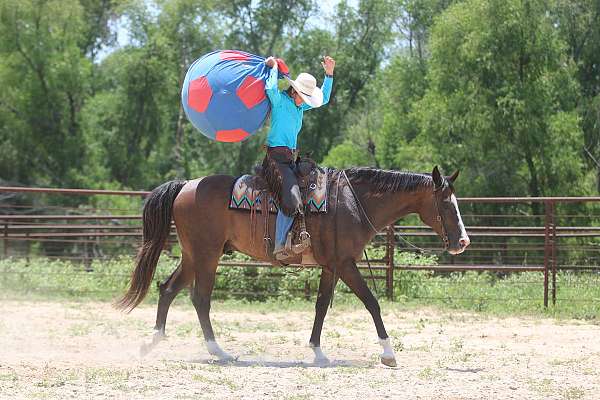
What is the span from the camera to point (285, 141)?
23.5ft

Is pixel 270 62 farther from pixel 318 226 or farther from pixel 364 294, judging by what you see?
pixel 364 294

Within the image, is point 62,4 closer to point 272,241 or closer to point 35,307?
point 35,307

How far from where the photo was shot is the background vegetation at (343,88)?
23.2 meters

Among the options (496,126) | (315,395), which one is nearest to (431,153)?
(496,126)

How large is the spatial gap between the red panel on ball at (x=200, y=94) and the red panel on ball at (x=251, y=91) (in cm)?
27

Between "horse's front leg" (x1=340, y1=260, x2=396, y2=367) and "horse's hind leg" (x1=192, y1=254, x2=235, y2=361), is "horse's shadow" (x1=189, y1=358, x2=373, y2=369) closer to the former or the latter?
"horse's front leg" (x1=340, y1=260, x2=396, y2=367)

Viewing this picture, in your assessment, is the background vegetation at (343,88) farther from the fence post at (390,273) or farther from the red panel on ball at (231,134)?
the red panel on ball at (231,134)

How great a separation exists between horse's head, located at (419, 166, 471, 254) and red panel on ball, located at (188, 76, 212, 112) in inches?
84.2

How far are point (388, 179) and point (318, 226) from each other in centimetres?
81

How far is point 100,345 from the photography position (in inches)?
308

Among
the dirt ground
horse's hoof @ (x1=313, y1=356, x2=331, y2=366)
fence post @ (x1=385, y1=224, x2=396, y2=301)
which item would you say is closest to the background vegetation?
fence post @ (x1=385, y1=224, x2=396, y2=301)

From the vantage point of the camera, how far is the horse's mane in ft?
23.9

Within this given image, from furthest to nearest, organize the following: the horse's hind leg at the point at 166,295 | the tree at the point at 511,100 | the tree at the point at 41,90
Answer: the tree at the point at 41,90 → the tree at the point at 511,100 → the horse's hind leg at the point at 166,295

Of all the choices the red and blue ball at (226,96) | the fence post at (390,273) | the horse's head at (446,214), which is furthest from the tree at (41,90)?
the horse's head at (446,214)
